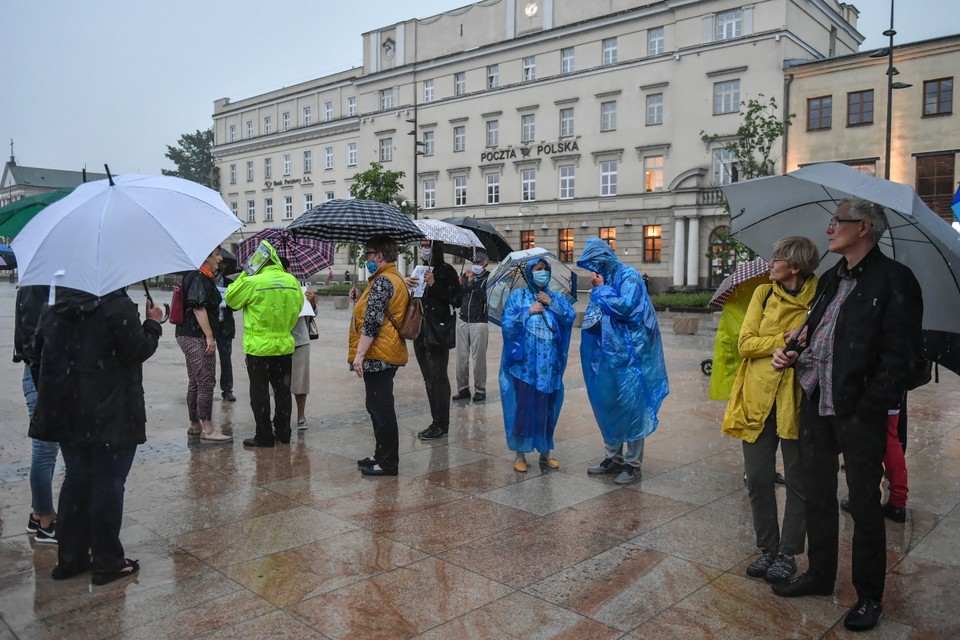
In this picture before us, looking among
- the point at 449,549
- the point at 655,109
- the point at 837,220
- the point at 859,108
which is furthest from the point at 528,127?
the point at 837,220

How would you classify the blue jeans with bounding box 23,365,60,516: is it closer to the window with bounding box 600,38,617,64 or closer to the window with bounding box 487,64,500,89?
the window with bounding box 600,38,617,64

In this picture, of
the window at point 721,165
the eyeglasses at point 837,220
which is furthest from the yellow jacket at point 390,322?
the window at point 721,165

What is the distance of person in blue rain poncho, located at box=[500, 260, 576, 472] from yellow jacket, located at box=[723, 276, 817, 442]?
2068 mm

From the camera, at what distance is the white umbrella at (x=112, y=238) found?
3555mm

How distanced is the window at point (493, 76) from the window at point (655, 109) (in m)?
10.5

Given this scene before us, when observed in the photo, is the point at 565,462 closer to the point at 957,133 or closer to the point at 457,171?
the point at 957,133

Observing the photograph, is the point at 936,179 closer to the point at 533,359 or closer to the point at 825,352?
the point at 533,359

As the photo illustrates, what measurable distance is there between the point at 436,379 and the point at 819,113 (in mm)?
33649

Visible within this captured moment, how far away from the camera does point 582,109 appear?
142 feet

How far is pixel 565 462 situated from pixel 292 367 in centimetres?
289

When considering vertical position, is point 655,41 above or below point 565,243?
above

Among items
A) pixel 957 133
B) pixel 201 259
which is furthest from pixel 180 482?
pixel 957 133

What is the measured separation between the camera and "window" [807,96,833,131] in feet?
115

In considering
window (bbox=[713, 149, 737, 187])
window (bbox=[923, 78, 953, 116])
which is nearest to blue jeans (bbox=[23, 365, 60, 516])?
window (bbox=[713, 149, 737, 187])
